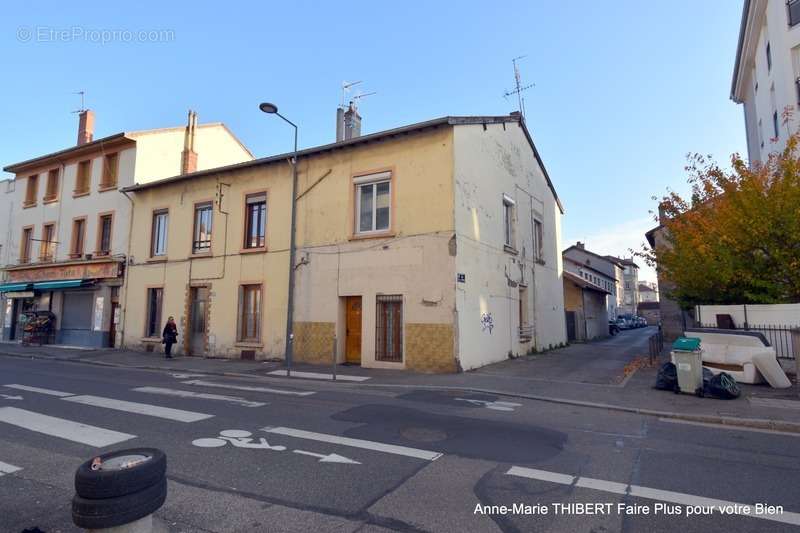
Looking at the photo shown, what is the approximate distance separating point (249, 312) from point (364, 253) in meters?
5.56

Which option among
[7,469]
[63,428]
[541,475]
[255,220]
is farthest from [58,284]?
[541,475]

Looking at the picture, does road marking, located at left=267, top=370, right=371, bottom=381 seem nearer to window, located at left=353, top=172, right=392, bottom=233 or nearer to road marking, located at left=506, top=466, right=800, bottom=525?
window, located at left=353, top=172, right=392, bottom=233

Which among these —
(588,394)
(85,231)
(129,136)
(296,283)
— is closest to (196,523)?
(588,394)

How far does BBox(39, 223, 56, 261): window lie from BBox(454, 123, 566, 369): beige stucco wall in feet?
72.7

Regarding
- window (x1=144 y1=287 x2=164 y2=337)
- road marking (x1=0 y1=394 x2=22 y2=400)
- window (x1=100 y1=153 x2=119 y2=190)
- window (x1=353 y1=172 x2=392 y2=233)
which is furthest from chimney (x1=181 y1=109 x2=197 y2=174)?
road marking (x1=0 y1=394 x2=22 y2=400)

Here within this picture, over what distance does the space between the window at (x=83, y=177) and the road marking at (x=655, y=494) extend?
25.3 metres

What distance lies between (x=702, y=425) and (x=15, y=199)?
33.8 meters

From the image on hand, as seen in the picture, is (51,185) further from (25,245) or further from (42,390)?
(42,390)

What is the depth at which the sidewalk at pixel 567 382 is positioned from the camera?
756cm

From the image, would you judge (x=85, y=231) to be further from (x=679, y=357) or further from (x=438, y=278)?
(x=679, y=357)

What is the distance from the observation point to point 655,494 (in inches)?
163

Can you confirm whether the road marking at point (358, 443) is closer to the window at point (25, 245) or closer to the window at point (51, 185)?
the window at point (51, 185)

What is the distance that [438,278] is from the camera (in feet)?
41.7

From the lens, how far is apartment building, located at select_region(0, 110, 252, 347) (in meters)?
20.6
